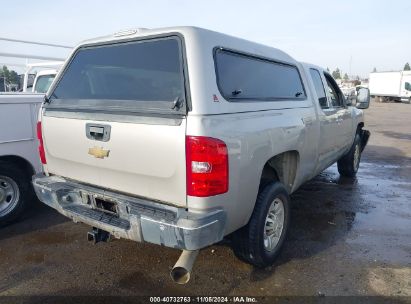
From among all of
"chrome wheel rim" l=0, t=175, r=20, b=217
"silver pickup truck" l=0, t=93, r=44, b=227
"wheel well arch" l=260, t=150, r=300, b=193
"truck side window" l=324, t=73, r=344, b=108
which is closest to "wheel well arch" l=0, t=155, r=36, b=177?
"silver pickup truck" l=0, t=93, r=44, b=227

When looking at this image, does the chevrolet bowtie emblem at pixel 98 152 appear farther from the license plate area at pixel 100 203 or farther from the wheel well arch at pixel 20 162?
the wheel well arch at pixel 20 162

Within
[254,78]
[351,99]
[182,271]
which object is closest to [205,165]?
[182,271]

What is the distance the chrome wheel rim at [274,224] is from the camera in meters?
3.55

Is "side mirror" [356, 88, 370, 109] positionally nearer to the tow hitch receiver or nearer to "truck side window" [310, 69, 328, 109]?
"truck side window" [310, 69, 328, 109]

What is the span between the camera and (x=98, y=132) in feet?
9.82

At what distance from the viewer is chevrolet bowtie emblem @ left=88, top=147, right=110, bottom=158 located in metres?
2.96

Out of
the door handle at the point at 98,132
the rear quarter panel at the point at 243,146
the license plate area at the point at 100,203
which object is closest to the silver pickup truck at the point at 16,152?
the license plate area at the point at 100,203

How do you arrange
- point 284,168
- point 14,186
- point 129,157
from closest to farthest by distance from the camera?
1. point 129,157
2. point 284,168
3. point 14,186

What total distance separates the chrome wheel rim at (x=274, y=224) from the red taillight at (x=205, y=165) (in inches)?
40.9

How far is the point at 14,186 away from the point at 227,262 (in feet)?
8.89

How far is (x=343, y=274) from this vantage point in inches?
137

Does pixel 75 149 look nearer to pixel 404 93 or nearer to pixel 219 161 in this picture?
pixel 219 161

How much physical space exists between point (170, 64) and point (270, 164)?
1383 mm

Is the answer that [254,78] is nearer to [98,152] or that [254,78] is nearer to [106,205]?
[98,152]
